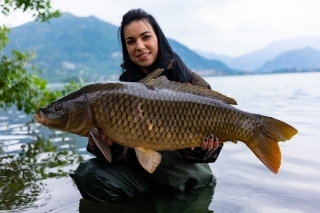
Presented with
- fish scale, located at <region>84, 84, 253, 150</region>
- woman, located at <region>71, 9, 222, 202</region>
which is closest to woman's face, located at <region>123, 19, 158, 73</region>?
woman, located at <region>71, 9, 222, 202</region>

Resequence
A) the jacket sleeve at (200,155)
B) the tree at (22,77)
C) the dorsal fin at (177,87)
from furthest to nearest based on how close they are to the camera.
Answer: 1. the tree at (22,77)
2. the jacket sleeve at (200,155)
3. the dorsal fin at (177,87)

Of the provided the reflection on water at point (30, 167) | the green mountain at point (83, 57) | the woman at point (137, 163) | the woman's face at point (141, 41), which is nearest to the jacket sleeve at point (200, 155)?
the woman at point (137, 163)

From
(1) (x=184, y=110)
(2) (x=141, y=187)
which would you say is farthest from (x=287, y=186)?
(1) (x=184, y=110)

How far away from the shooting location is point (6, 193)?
4.11 meters

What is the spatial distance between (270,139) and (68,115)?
146 centimetres

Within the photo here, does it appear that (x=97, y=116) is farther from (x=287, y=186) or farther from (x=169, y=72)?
(x=287, y=186)

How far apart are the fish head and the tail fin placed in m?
1.24

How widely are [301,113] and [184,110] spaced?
26.7ft

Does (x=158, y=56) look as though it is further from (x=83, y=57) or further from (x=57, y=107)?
(x=83, y=57)

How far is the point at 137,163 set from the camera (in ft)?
12.4

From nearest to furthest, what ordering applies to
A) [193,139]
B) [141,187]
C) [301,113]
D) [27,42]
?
[193,139], [141,187], [301,113], [27,42]

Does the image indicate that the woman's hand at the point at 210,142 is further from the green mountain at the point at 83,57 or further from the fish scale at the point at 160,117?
the green mountain at the point at 83,57

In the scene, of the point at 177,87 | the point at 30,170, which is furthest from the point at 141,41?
the point at 30,170

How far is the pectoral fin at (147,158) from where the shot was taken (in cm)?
284
